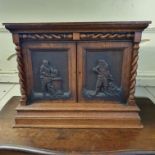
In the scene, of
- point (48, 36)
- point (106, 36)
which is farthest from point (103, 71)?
point (48, 36)

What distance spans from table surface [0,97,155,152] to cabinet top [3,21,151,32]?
40 cm

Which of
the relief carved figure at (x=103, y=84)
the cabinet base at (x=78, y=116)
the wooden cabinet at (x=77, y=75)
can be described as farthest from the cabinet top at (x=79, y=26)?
the cabinet base at (x=78, y=116)

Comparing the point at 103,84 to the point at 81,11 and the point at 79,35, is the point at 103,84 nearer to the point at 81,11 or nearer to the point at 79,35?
the point at 79,35

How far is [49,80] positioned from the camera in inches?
35.7

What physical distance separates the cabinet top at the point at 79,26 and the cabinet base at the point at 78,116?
307 mm

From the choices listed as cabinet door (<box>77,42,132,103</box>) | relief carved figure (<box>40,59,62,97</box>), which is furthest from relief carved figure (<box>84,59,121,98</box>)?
relief carved figure (<box>40,59,62,97</box>)

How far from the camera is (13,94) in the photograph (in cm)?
129

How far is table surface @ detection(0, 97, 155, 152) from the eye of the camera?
31.7 inches

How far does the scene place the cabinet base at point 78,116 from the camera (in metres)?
0.91

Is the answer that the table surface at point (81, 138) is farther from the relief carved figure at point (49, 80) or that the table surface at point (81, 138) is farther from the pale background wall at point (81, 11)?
the pale background wall at point (81, 11)

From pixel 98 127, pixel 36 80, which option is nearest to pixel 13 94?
pixel 36 80

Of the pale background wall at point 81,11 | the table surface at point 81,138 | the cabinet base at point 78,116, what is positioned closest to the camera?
the table surface at point 81,138

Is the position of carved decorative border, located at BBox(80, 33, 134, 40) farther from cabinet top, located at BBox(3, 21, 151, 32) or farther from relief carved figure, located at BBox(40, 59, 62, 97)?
relief carved figure, located at BBox(40, 59, 62, 97)

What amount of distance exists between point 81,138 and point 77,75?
246 millimetres
